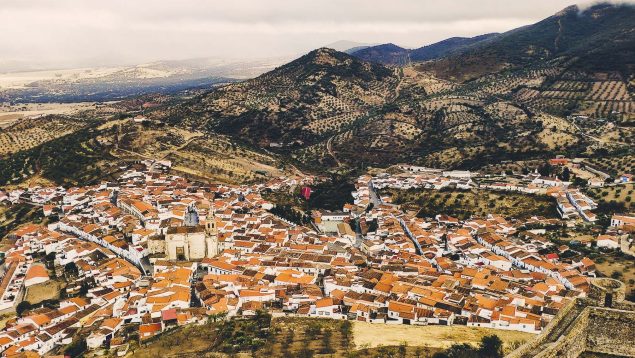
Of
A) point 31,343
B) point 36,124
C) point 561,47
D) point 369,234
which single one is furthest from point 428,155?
point 561,47

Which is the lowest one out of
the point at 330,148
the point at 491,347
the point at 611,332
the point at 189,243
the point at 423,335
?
the point at 330,148

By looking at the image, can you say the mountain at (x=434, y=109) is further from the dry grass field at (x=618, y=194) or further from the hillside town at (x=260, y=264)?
the hillside town at (x=260, y=264)

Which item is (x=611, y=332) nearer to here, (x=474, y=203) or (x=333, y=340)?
(x=333, y=340)

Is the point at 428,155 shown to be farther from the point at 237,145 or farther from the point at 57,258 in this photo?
the point at 57,258

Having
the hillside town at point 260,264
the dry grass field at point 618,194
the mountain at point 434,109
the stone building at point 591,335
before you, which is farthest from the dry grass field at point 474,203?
the stone building at point 591,335

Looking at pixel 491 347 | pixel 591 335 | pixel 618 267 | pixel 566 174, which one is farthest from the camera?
pixel 566 174

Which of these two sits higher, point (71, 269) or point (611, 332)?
point (611, 332)

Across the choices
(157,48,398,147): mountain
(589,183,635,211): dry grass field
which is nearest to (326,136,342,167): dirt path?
(157,48,398,147): mountain

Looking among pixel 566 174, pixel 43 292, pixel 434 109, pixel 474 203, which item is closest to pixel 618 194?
pixel 566 174
